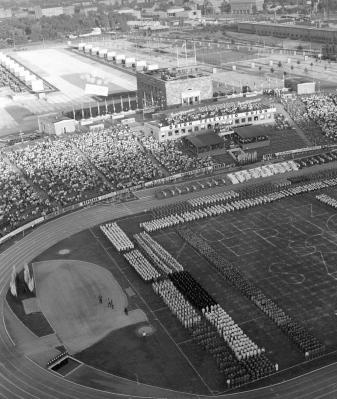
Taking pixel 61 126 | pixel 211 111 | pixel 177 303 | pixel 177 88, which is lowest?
pixel 177 303

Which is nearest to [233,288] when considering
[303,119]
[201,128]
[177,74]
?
[201,128]

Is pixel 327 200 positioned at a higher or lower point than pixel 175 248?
higher

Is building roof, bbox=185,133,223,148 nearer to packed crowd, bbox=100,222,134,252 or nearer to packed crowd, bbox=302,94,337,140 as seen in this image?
packed crowd, bbox=302,94,337,140

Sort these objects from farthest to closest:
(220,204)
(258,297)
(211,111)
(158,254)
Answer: (211,111) < (220,204) < (158,254) < (258,297)

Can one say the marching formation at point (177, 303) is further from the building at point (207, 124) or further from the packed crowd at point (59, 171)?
the building at point (207, 124)

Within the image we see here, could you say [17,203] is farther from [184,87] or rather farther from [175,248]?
[184,87]

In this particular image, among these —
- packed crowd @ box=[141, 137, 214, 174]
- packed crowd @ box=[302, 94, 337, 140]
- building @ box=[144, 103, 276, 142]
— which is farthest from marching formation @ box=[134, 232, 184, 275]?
packed crowd @ box=[302, 94, 337, 140]

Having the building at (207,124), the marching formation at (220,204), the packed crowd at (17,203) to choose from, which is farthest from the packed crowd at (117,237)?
the building at (207,124)
